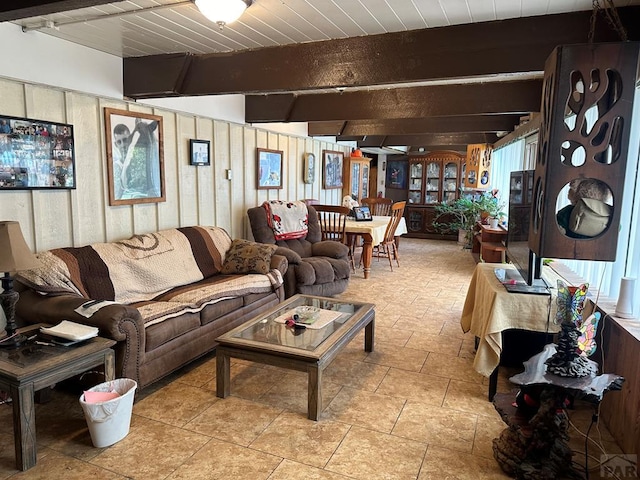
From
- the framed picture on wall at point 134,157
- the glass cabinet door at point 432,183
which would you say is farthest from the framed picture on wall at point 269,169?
the glass cabinet door at point 432,183

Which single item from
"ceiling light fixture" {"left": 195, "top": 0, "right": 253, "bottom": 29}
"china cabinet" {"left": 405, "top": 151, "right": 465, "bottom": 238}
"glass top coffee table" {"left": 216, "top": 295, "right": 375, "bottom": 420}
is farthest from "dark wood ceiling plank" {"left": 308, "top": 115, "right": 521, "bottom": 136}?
"china cabinet" {"left": 405, "top": 151, "right": 465, "bottom": 238}

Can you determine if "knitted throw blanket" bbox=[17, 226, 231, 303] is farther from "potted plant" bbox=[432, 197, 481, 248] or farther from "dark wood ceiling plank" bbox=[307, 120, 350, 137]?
"potted plant" bbox=[432, 197, 481, 248]

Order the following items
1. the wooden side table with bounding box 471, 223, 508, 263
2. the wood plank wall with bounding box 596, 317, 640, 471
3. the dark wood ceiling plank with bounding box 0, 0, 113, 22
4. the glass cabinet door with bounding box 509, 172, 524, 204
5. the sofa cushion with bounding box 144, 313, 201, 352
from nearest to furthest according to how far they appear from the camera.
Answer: the dark wood ceiling plank with bounding box 0, 0, 113, 22 < the wood plank wall with bounding box 596, 317, 640, 471 < the sofa cushion with bounding box 144, 313, 201, 352 < the glass cabinet door with bounding box 509, 172, 524, 204 < the wooden side table with bounding box 471, 223, 508, 263

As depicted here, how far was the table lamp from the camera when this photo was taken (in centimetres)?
223

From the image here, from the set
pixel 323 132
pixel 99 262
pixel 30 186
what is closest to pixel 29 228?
pixel 30 186

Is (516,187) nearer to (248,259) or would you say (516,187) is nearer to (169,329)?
(248,259)

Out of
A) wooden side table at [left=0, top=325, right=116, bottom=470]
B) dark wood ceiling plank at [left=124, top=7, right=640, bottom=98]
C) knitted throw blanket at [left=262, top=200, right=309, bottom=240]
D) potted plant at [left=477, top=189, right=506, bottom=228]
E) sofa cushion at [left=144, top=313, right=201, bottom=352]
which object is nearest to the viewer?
wooden side table at [left=0, top=325, right=116, bottom=470]

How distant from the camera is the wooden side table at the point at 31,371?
2043 mm

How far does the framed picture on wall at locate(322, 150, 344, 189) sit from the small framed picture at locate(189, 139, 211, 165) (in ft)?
10.4

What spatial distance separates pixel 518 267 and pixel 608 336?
0.75m

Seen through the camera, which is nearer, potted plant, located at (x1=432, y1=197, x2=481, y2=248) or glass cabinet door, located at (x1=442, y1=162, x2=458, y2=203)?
potted plant, located at (x1=432, y1=197, x2=481, y2=248)

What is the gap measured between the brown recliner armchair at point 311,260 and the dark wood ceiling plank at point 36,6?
9.43 feet

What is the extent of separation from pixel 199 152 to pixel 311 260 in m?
1.63

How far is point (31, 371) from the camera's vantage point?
2.06 metres
